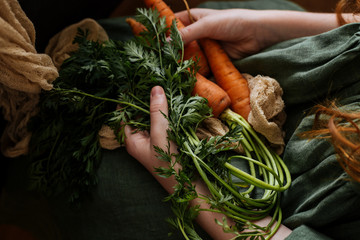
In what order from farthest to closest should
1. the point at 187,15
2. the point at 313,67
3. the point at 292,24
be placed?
the point at 187,15
the point at 292,24
the point at 313,67

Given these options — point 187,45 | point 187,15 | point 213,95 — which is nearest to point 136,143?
point 213,95

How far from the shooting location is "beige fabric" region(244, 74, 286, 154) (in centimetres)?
73

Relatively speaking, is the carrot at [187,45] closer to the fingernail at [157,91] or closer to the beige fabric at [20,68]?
the fingernail at [157,91]

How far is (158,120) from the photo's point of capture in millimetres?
721

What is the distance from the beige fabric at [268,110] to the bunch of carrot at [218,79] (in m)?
0.05

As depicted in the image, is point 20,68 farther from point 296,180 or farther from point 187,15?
point 296,180

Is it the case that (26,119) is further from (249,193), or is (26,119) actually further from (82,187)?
(249,193)

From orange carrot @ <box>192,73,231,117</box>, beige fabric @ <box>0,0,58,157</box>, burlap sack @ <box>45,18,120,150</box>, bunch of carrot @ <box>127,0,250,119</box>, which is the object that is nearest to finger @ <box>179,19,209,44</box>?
bunch of carrot @ <box>127,0,250,119</box>

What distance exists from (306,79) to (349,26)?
0.56ft

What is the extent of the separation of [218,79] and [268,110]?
0.69 ft

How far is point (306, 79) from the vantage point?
0.75m

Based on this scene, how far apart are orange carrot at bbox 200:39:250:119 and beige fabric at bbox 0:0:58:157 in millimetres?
465

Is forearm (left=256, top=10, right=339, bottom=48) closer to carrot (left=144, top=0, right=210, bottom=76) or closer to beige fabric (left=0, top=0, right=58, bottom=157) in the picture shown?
carrot (left=144, top=0, right=210, bottom=76)

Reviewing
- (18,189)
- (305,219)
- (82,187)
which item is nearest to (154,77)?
(82,187)
